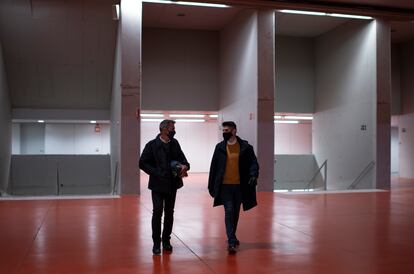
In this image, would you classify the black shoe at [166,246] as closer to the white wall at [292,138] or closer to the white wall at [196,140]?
the white wall at [196,140]

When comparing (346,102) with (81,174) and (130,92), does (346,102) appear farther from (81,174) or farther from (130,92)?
(81,174)

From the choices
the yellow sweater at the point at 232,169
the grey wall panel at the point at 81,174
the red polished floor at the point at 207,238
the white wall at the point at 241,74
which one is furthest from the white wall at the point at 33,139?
the yellow sweater at the point at 232,169

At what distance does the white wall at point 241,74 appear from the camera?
13680 millimetres

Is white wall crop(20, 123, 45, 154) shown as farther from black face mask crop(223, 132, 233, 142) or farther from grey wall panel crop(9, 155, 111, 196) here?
black face mask crop(223, 132, 233, 142)

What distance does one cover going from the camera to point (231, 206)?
233 inches

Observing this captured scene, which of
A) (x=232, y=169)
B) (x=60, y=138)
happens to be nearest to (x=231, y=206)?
(x=232, y=169)

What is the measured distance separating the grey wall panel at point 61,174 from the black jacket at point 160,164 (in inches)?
450

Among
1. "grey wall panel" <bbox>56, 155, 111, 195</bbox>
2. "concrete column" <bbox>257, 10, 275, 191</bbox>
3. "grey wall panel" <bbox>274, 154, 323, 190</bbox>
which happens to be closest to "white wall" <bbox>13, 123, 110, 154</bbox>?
"grey wall panel" <bbox>56, 155, 111, 195</bbox>

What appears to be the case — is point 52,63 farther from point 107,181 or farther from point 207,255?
point 207,255

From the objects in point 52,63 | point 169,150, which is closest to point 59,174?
point 52,63

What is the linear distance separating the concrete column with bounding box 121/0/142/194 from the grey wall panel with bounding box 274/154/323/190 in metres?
7.18

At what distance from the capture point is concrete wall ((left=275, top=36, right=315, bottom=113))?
59.9ft

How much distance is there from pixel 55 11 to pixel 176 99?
18.9 feet

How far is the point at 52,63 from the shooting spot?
15.0 metres
